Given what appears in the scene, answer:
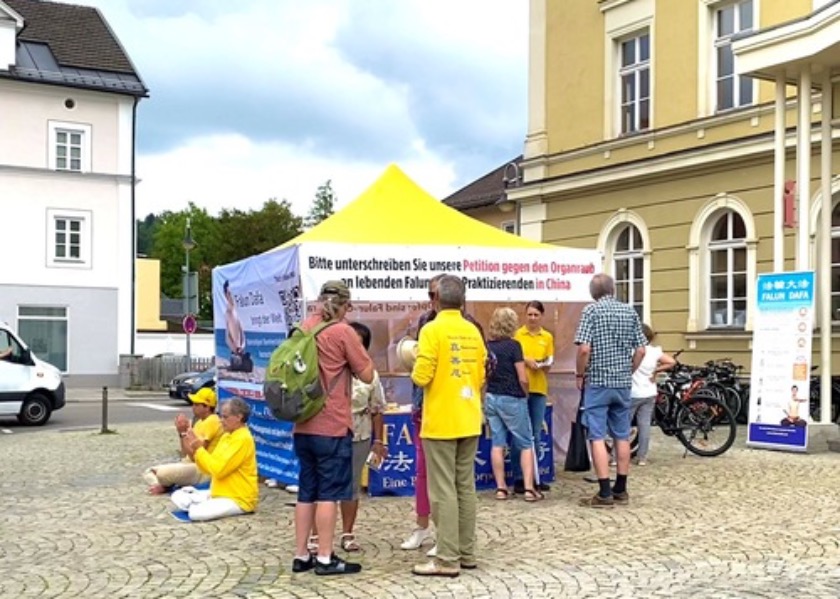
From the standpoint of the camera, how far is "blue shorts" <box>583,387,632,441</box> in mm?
8781

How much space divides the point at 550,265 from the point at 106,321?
27.2 metres

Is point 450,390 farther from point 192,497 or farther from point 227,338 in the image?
point 227,338

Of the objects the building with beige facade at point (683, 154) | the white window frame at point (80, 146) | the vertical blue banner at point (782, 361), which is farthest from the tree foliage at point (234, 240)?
the vertical blue banner at point (782, 361)

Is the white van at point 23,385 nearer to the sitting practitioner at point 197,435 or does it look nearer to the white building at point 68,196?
the sitting practitioner at point 197,435

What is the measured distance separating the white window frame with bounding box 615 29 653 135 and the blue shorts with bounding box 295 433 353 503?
1513cm

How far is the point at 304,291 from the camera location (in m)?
9.38

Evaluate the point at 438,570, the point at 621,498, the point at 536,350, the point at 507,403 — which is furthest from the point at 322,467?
the point at 536,350

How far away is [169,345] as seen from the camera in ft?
125

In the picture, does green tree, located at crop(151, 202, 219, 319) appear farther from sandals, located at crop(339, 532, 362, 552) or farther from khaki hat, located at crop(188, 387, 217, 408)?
sandals, located at crop(339, 532, 362, 552)

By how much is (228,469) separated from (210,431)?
0.87 meters

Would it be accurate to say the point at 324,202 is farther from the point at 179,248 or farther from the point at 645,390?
the point at 645,390

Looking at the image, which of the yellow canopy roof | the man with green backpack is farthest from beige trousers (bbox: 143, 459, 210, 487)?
the man with green backpack

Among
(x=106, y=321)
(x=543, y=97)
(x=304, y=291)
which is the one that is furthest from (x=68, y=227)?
(x=304, y=291)

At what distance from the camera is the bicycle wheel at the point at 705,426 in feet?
39.3
